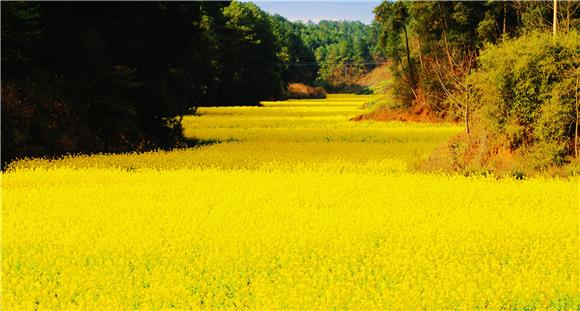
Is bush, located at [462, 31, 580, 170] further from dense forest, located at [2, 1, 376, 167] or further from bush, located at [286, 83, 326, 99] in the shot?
bush, located at [286, 83, 326, 99]

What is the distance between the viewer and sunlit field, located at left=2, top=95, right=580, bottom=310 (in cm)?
905

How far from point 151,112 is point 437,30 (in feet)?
104

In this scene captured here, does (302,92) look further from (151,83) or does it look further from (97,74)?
(97,74)

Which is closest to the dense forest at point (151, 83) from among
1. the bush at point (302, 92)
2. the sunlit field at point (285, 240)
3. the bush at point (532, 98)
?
the bush at point (532, 98)

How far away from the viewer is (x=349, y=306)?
27.6 feet

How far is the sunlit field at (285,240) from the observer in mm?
9055

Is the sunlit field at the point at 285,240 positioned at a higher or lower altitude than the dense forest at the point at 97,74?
lower

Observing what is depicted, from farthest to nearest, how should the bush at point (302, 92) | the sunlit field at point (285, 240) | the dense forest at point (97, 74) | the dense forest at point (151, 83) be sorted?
1. the bush at point (302, 92)
2. the dense forest at point (97, 74)
3. the dense forest at point (151, 83)
4. the sunlit field at point (285, 240)

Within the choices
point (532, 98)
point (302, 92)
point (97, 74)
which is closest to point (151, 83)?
point (97, 74)

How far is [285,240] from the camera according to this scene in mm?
11695

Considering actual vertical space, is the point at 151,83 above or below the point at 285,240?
above

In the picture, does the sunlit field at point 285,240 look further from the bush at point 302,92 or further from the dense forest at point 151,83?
the bush at point 302,92

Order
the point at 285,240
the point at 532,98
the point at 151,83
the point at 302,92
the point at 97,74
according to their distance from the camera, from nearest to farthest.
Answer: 1. the point at 285,240
2. the point at 532,98
3. the point at 97,74
4. the point at 151,83
5. the point at 302,92

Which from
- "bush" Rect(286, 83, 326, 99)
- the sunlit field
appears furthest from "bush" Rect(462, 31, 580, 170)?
"bush" Rect(286, 83, 326, 99)
